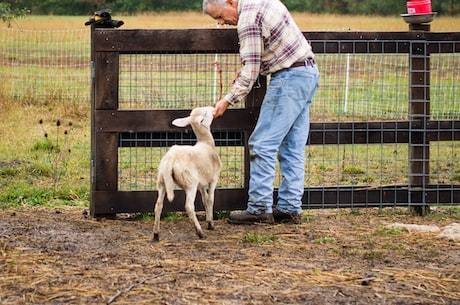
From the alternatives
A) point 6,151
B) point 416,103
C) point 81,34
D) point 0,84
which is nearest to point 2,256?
point 416,103

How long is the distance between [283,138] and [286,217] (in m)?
0.75

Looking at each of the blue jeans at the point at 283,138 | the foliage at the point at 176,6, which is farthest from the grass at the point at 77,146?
the foliage at the point at 176,6

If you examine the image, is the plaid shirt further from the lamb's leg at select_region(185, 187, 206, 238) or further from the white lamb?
the lamb's leg at select_region(185, 187, 206, 238)

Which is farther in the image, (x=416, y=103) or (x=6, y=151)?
(x=6, y=151)

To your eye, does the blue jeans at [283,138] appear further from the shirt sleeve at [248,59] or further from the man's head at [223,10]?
the man's head at [223,10]

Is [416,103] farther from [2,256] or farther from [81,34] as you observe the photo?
[81,34]

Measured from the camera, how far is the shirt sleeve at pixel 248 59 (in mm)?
6945

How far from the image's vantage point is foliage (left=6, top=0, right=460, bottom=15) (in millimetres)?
37062

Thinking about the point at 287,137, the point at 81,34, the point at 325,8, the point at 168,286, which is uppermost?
the point at 325,8

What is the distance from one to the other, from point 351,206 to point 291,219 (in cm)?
77

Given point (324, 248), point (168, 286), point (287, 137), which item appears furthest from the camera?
point (287, 137)

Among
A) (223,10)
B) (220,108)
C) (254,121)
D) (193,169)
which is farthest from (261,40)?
(193,169)

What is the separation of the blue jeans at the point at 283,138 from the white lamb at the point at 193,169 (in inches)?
16.9

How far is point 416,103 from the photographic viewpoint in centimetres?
812
